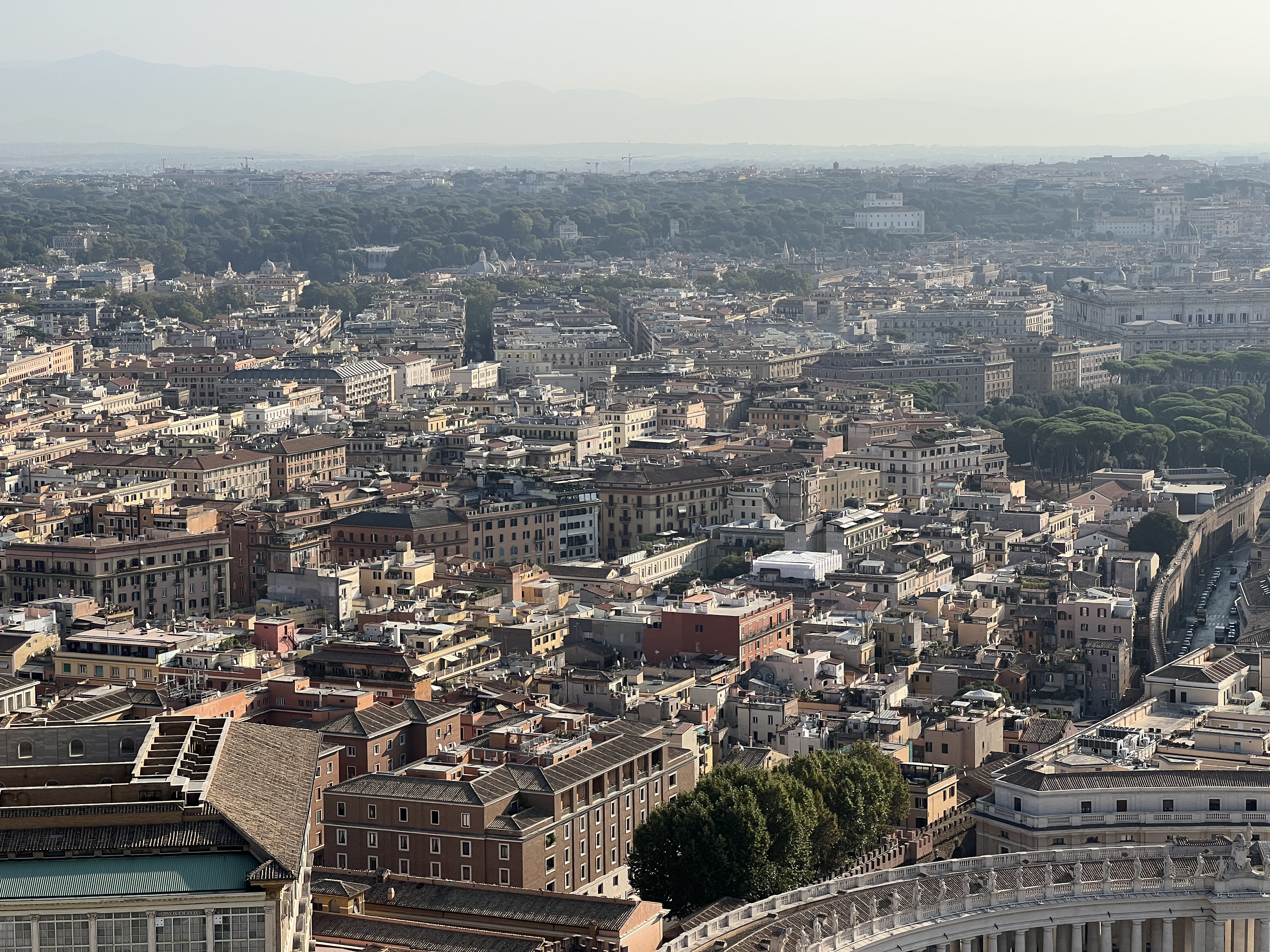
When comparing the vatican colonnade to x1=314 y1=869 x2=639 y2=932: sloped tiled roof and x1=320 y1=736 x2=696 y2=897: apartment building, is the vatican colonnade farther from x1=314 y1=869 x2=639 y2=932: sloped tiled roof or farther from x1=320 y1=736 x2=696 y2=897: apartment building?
x1=320 y1=736 x2=696 y2=897: apartment building

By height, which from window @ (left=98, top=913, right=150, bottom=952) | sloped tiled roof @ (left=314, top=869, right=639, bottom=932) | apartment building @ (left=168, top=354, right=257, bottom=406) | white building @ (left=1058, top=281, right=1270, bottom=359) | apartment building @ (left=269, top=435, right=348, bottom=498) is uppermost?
window @ (left=98, top=913, right=150, bottom=952)

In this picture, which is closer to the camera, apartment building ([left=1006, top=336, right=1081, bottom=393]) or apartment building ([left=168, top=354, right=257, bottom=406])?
apartment building ([left=168, top=354, right=257, bottom=406])

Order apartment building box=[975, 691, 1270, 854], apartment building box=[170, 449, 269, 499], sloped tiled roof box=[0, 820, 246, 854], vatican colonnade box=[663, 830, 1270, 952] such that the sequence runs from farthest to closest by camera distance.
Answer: apartment building box=[170, 449, 269, 499]
apartment building box=[975, 691, 1270, 854]
vatican colonnade box=[663, 830, 1270, 952]
sloped tiled roof box=[0, 820, 246, 854]

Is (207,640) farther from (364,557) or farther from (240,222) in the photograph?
(240,222)

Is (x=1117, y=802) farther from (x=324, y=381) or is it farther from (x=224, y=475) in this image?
(x=324, y=381)

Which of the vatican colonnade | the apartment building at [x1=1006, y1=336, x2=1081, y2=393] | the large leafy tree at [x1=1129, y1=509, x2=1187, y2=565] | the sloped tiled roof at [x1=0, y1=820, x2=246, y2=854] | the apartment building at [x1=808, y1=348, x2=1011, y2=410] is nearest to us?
the sloped tiled roof at [x1=0, y1=820, x2=246, y2=854]

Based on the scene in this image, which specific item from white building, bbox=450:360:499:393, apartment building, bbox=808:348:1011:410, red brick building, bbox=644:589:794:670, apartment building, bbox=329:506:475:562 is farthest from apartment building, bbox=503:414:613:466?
red brick building, bbox=644:589:794:670
